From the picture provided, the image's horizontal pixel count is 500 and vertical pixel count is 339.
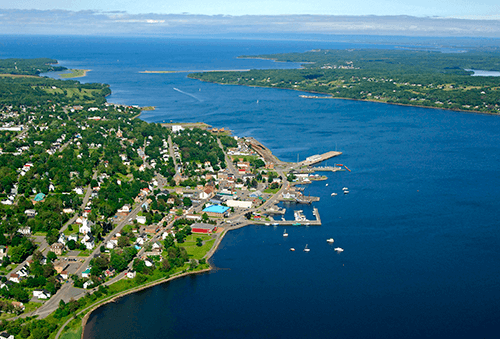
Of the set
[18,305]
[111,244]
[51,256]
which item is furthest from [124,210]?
[18,305]

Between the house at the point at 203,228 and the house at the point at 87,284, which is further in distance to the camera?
the house at the point at 203,228

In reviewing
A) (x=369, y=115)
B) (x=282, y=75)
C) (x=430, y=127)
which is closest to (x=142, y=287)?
(x=430, y=127)

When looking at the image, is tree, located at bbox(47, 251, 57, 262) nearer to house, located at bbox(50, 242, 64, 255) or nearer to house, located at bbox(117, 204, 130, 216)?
house, located at bbox(50, 242, 64, 255)

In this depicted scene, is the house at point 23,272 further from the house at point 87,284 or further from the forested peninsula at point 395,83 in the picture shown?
the forested peninsula at point 395,83

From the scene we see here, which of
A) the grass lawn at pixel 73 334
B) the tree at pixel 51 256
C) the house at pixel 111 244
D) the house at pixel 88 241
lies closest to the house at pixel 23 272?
the tree at pixel 51 256

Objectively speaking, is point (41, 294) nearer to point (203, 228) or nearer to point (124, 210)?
point (203, 228)

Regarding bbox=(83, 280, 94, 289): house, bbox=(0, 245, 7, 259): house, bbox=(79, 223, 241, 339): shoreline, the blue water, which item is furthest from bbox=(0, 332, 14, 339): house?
bbox=(0, 245, 7, 259): house

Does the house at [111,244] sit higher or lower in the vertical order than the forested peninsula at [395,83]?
lower
